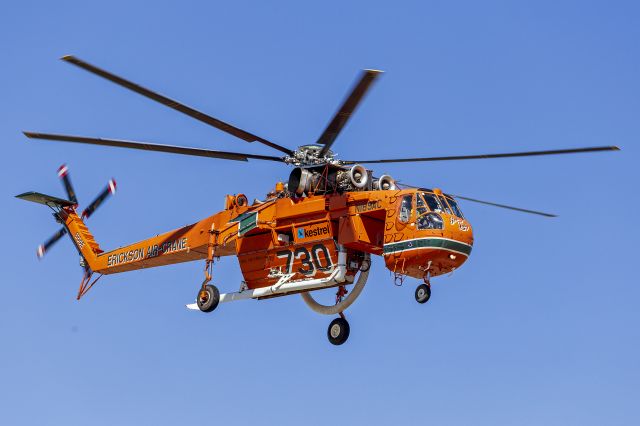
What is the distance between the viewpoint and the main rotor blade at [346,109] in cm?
2488

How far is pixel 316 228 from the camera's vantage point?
31.0m

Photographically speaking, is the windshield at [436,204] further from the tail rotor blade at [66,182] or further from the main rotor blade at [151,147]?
the tail rotor blade at [66,182]

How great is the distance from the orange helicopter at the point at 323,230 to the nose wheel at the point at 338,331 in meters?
0.03

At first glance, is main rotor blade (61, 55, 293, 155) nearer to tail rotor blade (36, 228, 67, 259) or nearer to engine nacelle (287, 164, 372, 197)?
engine nacelle (287, 164, 372, 197)

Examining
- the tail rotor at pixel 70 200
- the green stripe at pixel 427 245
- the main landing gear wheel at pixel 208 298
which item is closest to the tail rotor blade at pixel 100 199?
the tail rotor at pixel 70 200

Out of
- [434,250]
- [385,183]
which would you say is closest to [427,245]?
[434,250]

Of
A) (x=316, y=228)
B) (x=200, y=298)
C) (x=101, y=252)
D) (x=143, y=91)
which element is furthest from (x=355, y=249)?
(x=101, y=252)

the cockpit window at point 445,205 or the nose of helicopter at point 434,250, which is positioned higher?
the cockpit window at point 445,205

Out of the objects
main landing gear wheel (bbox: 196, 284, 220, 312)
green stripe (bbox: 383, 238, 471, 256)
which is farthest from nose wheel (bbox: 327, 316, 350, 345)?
main landing gear wheel (bbox: 196, 284, 220, 312)

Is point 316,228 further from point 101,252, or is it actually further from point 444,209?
point 101,252

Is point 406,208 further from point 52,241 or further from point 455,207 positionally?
point 52,241

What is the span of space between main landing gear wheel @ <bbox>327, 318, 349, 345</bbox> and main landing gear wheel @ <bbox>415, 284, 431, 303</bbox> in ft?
10.2

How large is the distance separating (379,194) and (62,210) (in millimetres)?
14501

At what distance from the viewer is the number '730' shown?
30781 millimetres
